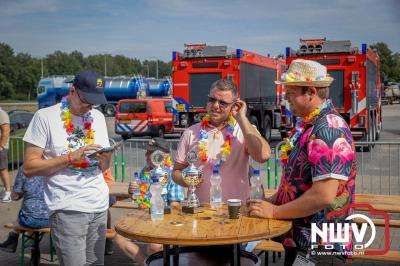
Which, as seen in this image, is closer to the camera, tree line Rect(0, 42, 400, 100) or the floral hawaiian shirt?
the floral hawaiian shirt

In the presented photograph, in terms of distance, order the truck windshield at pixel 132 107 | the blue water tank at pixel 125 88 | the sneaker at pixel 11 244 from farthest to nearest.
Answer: the blue water tank at pixel 125 88 < the truck windshield at pixel 132 107 < the sneaker at pixel 11 244

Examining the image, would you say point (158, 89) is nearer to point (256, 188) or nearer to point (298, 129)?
point (256, 188)

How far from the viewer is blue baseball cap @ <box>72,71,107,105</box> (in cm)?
356

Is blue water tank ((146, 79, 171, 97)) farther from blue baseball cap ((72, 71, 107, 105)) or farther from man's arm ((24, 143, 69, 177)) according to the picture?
man's arm ((24, 143, 69, 177))

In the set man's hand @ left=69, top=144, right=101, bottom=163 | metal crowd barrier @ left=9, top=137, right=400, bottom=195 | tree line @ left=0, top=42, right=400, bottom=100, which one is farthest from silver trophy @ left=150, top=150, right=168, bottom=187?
tree line @ left=0, top=42, right=400, bottom=100

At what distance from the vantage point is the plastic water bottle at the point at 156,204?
11.1 feet

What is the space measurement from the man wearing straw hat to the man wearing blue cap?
1250mm

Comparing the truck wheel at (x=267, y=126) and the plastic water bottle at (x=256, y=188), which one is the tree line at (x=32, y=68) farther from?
the plastic water bottle at (x=256, y=188)

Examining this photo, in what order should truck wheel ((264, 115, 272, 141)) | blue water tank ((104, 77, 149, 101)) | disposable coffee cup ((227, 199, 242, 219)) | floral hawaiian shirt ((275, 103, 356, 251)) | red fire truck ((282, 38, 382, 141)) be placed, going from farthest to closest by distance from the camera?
blue water tank ((104, 77, 149, 101)), truck wheel ((264, 115, 272, 141)), red fire truck ((282, 38, 382, 141)), disposable coffee cup ((227, 199, 242, 219)), floral hawaiian shirt ((275, 103, 356, 251))

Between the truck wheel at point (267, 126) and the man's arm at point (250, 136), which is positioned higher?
the man's arm at point (250, 136)

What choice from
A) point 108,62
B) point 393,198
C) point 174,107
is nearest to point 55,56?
point 108,62

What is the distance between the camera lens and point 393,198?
599cm

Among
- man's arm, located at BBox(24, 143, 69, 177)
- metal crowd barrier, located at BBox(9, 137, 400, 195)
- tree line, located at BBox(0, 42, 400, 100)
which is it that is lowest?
Answer: metal crowd barrier, located at BBox(9, 137, 400, 195)

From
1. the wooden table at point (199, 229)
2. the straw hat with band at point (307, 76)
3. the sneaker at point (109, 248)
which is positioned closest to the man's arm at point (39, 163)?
the wooden table at point (199, 229)
